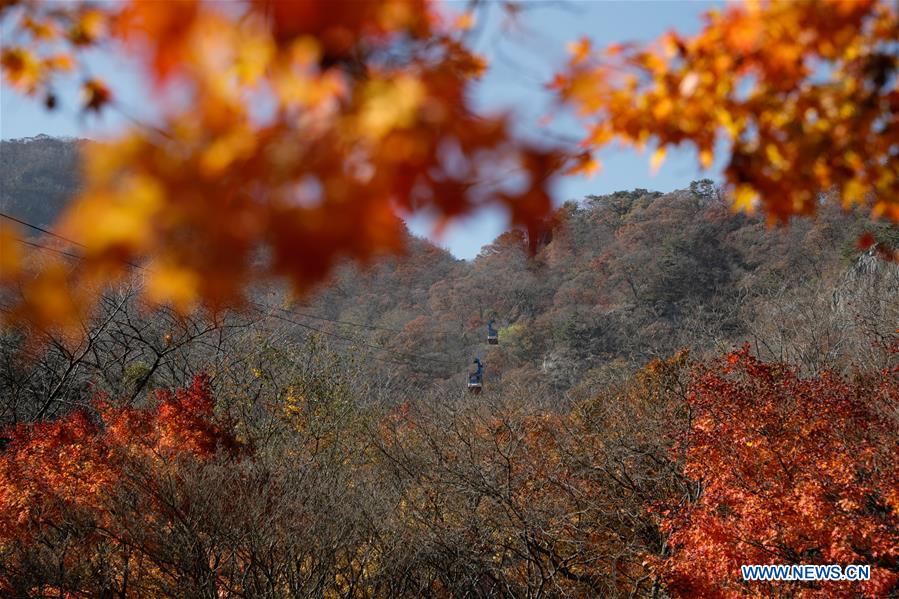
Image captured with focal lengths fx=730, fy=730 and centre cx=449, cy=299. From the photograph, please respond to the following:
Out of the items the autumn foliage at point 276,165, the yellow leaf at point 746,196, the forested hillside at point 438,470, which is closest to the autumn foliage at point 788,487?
the forested hillside at point 438,470

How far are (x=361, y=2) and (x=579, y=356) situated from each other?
103 feet

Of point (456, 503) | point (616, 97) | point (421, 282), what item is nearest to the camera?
point (616, 97)

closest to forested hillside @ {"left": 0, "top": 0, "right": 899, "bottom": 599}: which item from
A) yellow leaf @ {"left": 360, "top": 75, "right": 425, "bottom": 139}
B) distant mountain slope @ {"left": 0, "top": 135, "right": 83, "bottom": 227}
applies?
yellow leaf @ {"left": 360, "top": 75, "right": 425, "bottom": 139}

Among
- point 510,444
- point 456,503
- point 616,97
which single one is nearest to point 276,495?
point 456,503

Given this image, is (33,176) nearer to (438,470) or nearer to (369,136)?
(438,470)

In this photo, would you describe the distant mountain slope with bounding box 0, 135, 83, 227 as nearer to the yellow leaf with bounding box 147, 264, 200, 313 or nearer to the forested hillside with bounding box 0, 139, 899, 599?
the forested hillside with bounding box 0, 139, 899, 599

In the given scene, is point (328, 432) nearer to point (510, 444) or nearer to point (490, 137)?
point (510, 444)

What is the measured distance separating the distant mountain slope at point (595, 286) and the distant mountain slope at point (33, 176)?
101 mm

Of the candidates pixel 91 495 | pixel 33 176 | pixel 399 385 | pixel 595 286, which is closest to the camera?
pixel 91 495

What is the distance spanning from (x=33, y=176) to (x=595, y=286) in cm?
2694

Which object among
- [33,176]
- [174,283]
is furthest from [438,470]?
[33,176]

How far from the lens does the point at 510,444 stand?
36.9ft

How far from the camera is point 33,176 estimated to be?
108ft

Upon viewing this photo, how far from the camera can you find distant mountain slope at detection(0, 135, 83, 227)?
29609 mm
